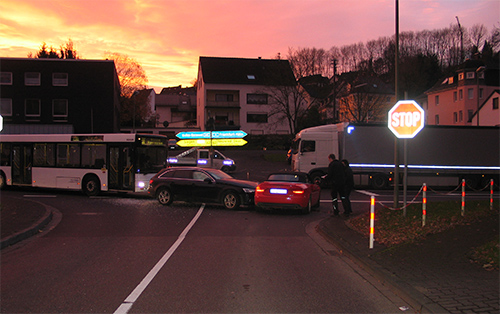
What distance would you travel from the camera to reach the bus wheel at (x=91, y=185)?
61.2ft

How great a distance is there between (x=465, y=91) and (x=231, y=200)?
52.6 meters

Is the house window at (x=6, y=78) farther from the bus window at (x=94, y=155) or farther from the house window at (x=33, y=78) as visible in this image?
the bus window at (x=94, y=155)

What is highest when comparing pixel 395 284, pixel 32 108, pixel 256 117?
pixel 256 117

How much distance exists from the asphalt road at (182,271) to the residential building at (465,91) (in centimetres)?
5335

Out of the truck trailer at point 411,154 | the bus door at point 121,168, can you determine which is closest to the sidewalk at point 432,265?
the bus door at point 121,168

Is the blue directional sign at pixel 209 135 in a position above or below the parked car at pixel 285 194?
above

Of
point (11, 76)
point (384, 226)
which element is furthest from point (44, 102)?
point (384, 226)

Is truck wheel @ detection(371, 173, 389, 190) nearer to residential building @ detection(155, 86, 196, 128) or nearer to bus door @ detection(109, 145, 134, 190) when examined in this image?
bus door @ detection(109, 145, 134, 190)

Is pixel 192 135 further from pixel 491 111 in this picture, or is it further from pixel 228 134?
pixel 491 111

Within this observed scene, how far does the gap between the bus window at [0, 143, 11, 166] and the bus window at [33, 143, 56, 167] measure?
1896 mm

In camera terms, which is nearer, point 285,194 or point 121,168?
point 285,194

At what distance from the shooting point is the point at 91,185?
18750 mm

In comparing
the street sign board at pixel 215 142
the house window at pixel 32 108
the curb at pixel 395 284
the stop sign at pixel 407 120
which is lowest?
the curb at pixel 395 284

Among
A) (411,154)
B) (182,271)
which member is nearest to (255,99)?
(411,154)
